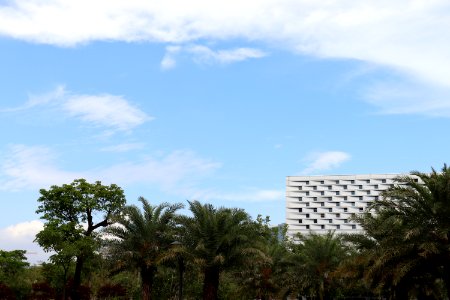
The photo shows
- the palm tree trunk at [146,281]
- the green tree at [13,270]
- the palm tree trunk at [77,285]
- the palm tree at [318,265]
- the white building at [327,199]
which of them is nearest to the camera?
the palm tree trunk at [146,281]

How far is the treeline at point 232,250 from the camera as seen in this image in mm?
27000

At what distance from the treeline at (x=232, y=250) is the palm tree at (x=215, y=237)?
0.20 ft

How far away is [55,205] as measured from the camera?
154 feet

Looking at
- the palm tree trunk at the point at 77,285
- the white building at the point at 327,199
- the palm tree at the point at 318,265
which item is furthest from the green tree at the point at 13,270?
the white building at the point at 327,199

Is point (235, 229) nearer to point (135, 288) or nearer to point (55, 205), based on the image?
point (55, 205)

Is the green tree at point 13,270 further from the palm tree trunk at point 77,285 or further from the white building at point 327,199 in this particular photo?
the white building at point 327,199

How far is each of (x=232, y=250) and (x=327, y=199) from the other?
417ft

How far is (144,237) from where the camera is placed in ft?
119

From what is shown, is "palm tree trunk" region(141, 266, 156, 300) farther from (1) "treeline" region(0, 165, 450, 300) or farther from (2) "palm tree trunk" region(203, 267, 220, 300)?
(2) "palm tree trunk" region(203, 267, 220, 300)

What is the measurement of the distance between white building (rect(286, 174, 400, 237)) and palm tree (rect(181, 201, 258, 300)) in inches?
4752

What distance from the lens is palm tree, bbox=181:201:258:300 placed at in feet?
112

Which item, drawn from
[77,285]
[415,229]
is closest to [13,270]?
[77,285]

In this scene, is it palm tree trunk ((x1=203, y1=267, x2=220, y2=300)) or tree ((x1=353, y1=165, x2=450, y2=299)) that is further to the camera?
palm tree trunk ((x1=203, y1=267, x2=220, y2=300))

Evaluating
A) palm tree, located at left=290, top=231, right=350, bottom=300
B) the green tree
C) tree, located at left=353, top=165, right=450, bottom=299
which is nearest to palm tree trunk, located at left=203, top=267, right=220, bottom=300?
tree, located at left=353, top=165, right=450, bottom=299
